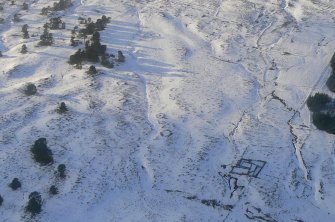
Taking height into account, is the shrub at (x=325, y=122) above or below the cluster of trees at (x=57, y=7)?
above

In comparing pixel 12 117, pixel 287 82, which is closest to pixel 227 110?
pixel 287 82

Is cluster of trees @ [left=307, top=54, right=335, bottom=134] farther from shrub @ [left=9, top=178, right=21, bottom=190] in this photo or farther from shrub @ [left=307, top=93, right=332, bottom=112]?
shrub @ [left=9, top=178, right=21, bottom=190]

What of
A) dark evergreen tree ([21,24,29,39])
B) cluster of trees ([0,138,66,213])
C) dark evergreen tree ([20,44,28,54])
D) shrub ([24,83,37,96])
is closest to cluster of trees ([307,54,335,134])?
cluster of trees ([0,138,66,213])

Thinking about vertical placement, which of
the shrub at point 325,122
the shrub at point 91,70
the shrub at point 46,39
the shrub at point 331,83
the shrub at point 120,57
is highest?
the shrub at point 331,83

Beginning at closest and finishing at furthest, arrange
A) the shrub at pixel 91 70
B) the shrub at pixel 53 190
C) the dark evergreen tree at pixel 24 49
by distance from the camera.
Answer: the shrub at pixel 53 190, the shrub at pixel 91 70, the dark evergreen tree at pixel 24 49

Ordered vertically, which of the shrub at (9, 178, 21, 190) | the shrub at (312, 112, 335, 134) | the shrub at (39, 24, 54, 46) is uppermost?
the shrub at (312, 112, 335, 134)

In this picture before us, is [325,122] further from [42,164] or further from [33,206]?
[33,206]

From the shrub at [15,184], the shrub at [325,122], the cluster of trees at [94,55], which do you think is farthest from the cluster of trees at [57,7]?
the shrub at [325,122]

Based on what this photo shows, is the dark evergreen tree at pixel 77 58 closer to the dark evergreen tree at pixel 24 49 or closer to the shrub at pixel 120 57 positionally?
the shrub at pixel 120 57

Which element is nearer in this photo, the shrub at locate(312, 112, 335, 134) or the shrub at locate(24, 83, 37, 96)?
the shrub at locate(312, 112, 335, 134)

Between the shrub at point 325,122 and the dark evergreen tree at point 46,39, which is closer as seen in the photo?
the shrub at point 325,122
